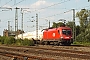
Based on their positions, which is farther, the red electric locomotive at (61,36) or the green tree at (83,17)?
the green tree at (83,17)

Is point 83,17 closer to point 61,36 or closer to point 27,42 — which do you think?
point 27,42

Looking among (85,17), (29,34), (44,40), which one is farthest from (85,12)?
(44,40)

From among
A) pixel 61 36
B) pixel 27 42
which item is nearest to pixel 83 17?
pixel 27 42

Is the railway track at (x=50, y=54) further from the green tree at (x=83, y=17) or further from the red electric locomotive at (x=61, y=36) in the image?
the green tree at (x=83, y=17)

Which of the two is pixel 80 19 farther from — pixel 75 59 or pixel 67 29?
pixel 75 59

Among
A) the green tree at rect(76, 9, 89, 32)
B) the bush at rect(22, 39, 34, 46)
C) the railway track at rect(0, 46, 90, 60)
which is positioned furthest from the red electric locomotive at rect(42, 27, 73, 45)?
the green tree at rect(76, 9, 89, 32)

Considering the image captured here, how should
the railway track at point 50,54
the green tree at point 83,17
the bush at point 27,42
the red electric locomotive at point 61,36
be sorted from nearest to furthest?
the railway track at point 50,54
the red electric locomotive at point 61,36
the bush at point 27,42
the green tree at point 83,17

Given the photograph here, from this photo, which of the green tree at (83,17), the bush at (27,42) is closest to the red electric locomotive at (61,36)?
the bush at (27,42)

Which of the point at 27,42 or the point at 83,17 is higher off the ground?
the point at 83,17

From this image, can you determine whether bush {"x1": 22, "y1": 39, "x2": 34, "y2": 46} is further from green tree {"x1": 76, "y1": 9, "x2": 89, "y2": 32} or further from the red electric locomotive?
green tree {"x1": 76, "y1": 9, "x2": 89, "y2": 32}

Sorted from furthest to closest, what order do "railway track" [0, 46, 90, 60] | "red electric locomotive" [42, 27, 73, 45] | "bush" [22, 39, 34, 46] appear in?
1. "bush" [22, 39, 34, 46]
2. "red electric locomotive" [42, 27, 73, 45]
3. "railway track" [0, 46, 90, 60]

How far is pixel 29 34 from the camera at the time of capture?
50812 mm

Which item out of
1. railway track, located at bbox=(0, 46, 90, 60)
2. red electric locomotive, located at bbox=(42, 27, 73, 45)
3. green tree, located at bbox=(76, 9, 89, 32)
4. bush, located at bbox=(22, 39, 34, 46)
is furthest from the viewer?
green tree, located at bbox=(76, 9, 89, 32)

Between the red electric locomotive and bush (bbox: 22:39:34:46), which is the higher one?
the red electric locomotive
